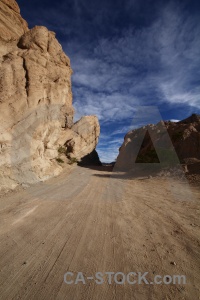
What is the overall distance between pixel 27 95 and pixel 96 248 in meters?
13.1

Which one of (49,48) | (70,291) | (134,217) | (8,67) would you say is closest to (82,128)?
(49,48)

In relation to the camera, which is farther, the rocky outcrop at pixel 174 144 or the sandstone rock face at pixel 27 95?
the rocky outcrop at pixel 174 144

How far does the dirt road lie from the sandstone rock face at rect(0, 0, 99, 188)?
5097mm

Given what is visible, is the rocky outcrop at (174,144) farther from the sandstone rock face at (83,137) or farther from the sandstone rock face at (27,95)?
the sandstone rock face at (83,137)

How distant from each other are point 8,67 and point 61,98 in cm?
604

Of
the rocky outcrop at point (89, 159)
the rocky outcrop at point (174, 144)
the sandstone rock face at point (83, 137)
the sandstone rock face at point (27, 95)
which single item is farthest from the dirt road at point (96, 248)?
the rocky outcrop at point (89, 159)

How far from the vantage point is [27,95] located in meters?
13.9

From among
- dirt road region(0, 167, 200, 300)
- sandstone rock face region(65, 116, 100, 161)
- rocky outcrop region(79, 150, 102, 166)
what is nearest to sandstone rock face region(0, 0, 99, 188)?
dirt road region(0, 167, 200, 300)

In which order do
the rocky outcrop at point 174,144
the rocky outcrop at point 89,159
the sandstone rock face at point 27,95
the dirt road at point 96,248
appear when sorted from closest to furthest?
the dirt road at point 96,248 < the sandstone rock face at point 27,95 < the rocky outcrop at point 174,144 < the rocky outcrop at point 89,159

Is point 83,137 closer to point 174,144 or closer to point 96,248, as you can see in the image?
point 174,144

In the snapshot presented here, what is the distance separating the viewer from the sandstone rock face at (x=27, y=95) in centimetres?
1186

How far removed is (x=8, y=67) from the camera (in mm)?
13031

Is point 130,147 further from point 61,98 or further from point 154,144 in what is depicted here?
point 61,98

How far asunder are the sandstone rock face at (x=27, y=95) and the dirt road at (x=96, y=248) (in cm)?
510
